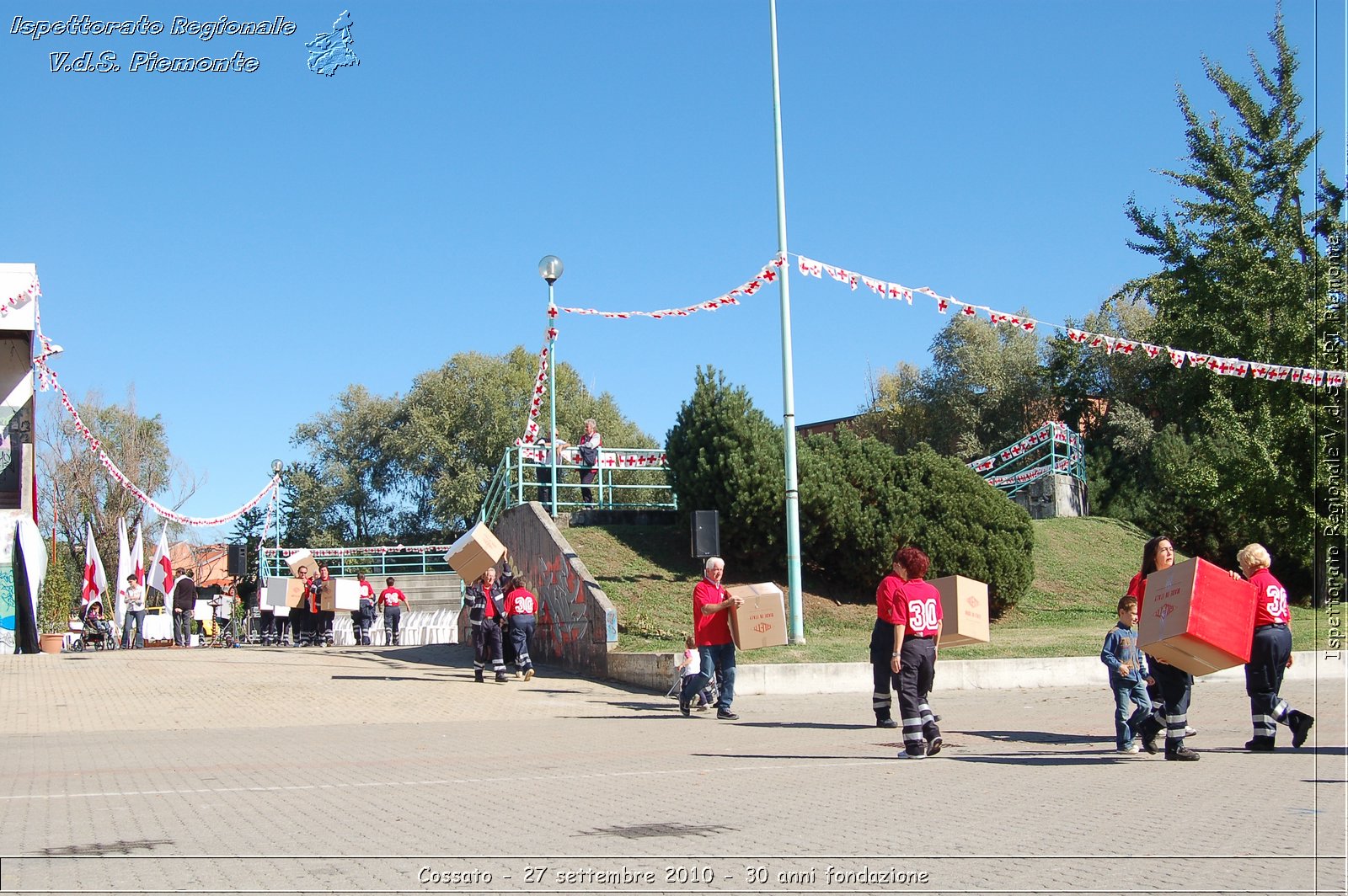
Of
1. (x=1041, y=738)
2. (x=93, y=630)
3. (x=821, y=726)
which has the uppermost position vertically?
(x=1041, y=738)

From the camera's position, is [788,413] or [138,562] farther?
[138,562]

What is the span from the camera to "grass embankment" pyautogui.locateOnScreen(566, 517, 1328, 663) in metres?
17.1

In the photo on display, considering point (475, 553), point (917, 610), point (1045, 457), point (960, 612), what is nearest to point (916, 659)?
point (917, 610)

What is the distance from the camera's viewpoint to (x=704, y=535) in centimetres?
1686

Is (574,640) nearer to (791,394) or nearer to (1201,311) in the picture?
(791,394)

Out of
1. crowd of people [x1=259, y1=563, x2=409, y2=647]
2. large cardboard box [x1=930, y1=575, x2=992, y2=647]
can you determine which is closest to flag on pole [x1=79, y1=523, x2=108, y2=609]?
crowd of people [x1=259, y1=563, x2=409, y2=647]

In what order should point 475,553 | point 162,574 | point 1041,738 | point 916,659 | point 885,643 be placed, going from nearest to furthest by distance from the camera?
point 916,659
point 885,643
point 1041,738
point 475,553
point 162,574

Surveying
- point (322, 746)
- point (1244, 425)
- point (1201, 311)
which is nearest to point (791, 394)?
point (322, 746)

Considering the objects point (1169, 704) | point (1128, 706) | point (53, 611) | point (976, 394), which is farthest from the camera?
point (976, 394)

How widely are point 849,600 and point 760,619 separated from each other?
7520mm

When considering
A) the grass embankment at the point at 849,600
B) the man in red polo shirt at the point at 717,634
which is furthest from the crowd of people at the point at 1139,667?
the grass embankment at the point at 849,600

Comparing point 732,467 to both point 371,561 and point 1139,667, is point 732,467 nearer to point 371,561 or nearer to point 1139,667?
point 1139,667

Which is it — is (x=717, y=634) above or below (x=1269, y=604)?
below

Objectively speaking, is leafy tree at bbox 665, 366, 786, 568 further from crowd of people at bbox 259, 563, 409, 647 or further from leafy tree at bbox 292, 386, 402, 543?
leafy tree at bbox 292, 386, 402, 543
